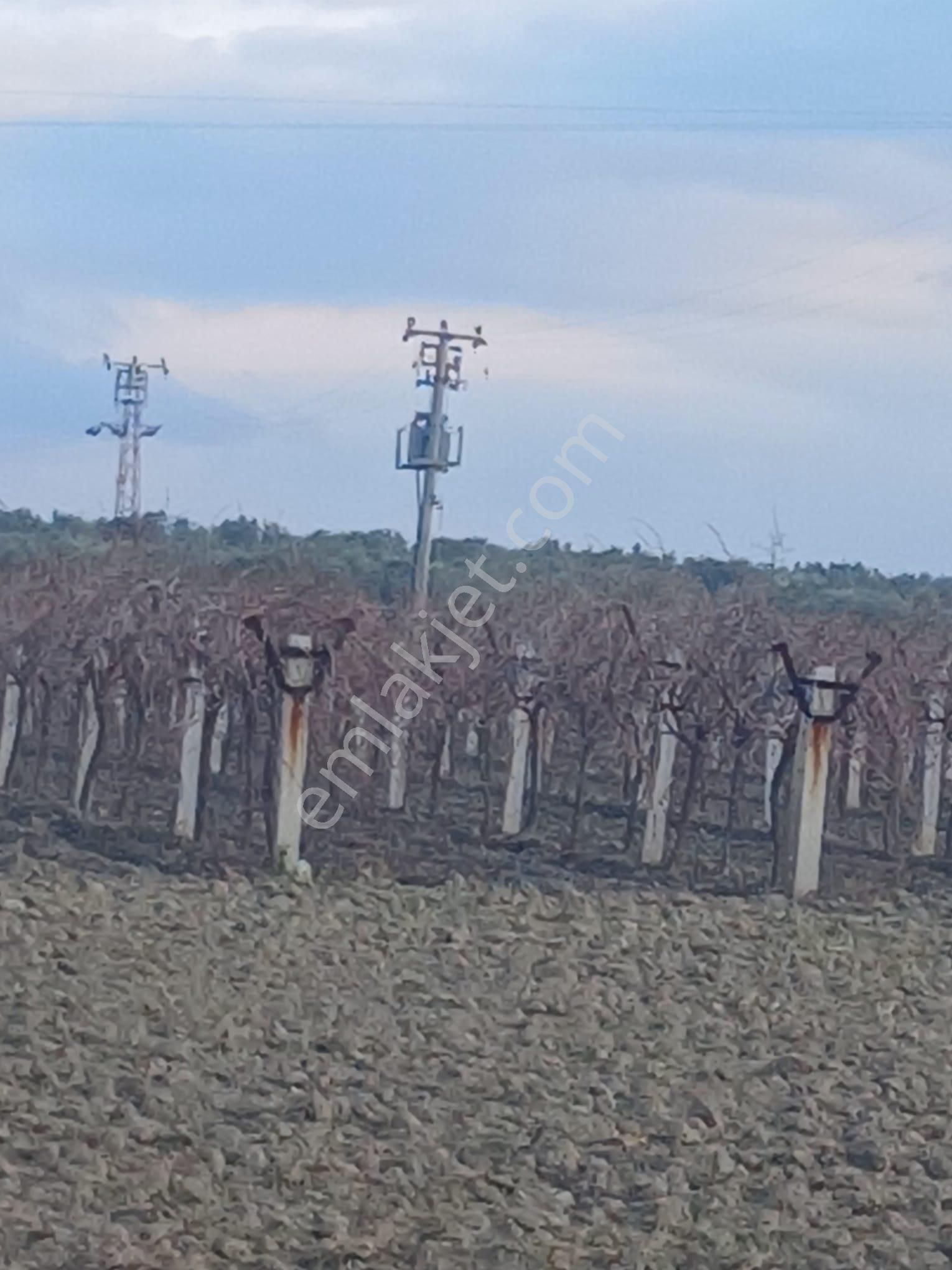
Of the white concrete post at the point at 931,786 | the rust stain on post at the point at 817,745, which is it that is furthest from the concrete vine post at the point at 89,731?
the white concrete post at the point at 931,786

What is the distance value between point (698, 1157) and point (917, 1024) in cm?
266

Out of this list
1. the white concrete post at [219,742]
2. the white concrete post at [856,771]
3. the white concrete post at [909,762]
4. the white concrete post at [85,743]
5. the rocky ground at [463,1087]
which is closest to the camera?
the rocky ground at [463,1087]

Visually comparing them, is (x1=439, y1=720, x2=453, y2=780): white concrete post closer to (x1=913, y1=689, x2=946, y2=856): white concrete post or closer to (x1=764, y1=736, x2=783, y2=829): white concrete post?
(x1=764, y1=736, x2=783, y2=829): white concrete post

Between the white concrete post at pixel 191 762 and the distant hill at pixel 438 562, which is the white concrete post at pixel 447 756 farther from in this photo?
the distant hill at pixel 438 562

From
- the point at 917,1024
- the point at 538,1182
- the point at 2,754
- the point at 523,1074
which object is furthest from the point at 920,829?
the point at 538,1182

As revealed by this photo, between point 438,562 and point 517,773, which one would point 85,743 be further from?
point 438,562

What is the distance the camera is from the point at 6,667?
2047 centimetres

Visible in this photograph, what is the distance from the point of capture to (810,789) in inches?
599

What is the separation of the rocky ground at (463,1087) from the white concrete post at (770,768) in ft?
20.0

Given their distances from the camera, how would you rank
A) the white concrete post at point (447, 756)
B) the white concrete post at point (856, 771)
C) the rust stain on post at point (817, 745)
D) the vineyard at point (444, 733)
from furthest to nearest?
the white concrete post at point (447, 756) < the white concrete post at point (856, 771) < the vineyard at point (444, 733) < the rust stain on post at point (817, 745)

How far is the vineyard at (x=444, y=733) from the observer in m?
17.4

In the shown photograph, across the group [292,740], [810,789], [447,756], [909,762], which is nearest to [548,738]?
[447,756]

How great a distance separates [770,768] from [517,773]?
2381mm

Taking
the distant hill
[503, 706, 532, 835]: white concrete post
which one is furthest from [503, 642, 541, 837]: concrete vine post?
the distant hill
